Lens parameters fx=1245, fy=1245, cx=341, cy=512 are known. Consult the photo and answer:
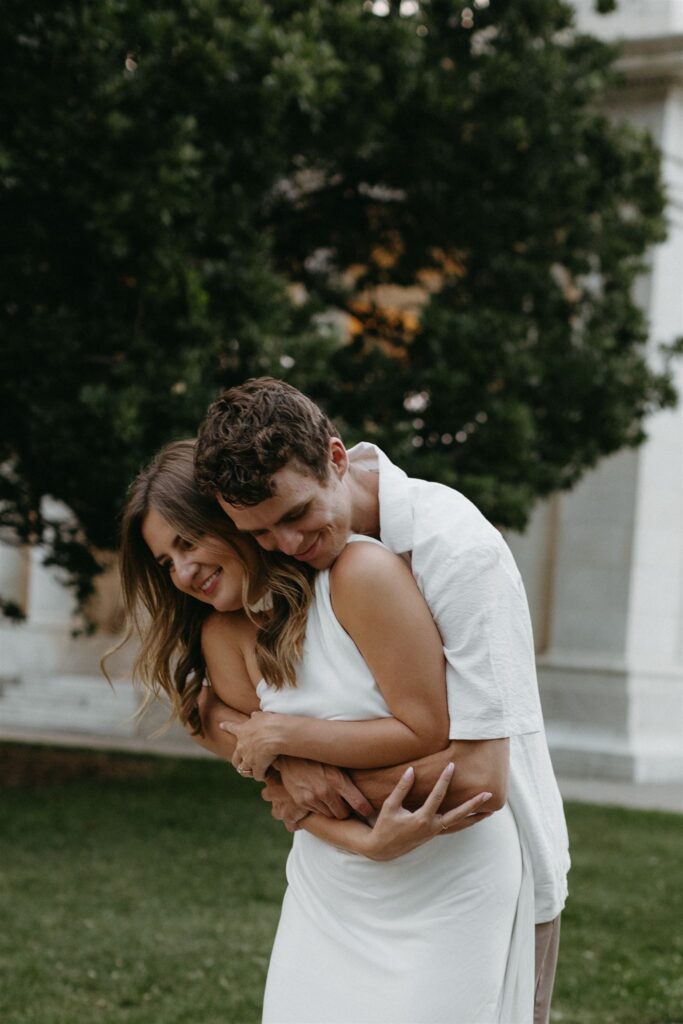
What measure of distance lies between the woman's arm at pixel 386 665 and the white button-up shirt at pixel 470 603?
1.4 inches

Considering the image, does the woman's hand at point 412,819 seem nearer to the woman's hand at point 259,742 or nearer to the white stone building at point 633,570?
the woman's hand at point 259,742

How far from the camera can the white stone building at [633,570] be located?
13.8 meters

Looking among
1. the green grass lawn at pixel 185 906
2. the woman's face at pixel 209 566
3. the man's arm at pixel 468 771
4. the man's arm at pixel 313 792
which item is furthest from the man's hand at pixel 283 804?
the green grass lawn at pixel 185 906

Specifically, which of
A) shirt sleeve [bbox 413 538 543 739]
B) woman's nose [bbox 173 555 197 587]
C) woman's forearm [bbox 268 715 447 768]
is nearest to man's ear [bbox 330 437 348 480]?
shirt sleeve [bbox 413 538 543 739]

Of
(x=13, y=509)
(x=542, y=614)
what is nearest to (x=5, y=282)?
(x=13, y=509)

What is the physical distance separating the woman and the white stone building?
452 inches

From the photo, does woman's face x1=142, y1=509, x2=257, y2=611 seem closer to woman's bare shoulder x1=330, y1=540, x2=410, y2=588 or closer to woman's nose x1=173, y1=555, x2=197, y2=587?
woman's nose x1=173, y1=555, x2=197, y2=587

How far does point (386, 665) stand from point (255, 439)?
0.50 m

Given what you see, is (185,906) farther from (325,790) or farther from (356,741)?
(356,741)

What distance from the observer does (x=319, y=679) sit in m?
2.52

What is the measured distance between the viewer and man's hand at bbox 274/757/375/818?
2.51 metres

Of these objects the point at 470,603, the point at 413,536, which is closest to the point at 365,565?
the point at 413,536

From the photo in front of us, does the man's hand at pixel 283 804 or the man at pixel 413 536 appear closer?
the man at pixel 413 536

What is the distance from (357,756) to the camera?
245 cm
